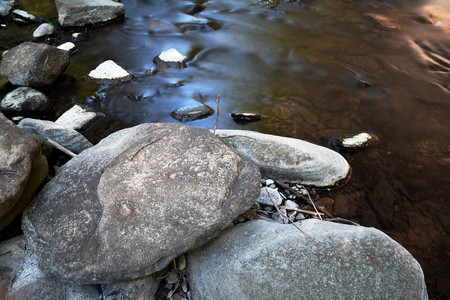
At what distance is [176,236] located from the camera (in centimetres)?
208

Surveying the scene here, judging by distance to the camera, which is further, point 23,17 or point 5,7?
point 5,7

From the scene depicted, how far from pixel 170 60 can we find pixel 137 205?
13.8 ft

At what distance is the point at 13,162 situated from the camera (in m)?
2.19

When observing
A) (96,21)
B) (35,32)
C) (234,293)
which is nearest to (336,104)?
(234,293)

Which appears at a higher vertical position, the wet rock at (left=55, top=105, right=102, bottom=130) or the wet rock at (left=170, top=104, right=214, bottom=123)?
the wet rock at (left=170, top=104, right=214, bottom=123)

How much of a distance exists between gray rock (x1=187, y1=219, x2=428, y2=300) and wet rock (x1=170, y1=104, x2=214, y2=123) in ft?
7.91

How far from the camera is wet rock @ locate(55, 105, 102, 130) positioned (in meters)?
4.24

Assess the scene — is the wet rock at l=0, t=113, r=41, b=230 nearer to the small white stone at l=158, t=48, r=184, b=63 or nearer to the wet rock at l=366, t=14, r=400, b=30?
the small white stone at l=158, t=48, r=184, b=63

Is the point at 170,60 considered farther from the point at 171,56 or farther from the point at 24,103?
the point at 24,103

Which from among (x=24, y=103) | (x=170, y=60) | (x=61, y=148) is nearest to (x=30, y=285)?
(x=61, y=148)

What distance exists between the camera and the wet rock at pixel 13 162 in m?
2.11

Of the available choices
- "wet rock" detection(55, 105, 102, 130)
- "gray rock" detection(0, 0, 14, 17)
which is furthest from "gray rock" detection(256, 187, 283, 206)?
"gray rock" detection(0, 0, 14, 17)

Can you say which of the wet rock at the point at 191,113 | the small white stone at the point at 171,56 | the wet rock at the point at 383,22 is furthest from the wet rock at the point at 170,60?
the wet rock at the point at 383,22

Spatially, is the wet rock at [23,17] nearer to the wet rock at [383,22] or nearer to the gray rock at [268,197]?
the gray rock at [268,197]
